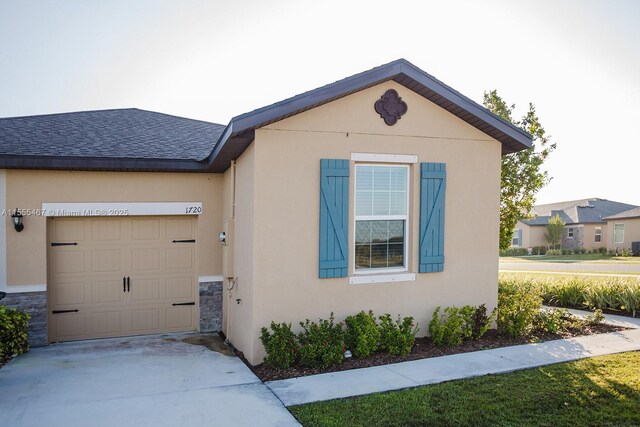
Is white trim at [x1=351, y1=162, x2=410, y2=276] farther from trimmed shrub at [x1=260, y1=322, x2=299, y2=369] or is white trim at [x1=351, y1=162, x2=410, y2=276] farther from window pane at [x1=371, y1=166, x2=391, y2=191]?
trimmed shrub at [x1=260, y1=322, x2=299, y2=369]

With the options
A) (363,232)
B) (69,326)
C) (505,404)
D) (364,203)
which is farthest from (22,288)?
(505,404)

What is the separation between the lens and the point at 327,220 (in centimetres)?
704

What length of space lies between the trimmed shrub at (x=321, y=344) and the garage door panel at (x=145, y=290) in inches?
147

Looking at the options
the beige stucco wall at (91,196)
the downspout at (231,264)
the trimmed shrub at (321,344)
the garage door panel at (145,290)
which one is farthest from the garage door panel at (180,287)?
the trimmed shrub at (321,344)

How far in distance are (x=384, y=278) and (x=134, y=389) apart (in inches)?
157

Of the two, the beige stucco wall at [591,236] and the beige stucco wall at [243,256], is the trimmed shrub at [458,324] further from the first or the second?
the beige stucco wall at [591,236]

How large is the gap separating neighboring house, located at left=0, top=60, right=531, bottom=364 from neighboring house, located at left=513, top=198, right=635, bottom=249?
108ft

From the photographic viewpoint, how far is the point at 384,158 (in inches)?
293

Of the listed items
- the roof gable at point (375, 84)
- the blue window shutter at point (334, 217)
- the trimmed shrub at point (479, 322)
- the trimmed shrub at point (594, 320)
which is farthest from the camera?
the trimmed shrub at point (594, 320)

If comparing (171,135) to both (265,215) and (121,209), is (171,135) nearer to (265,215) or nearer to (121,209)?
(121,209)

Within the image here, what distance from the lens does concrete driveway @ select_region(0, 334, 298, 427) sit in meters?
4.77

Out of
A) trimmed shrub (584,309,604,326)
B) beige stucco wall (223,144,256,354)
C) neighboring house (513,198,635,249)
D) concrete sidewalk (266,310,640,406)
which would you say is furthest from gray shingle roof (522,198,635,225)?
beige stucco wall (223,144,256,354)

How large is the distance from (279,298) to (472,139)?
443 cm

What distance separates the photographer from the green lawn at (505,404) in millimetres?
4648
